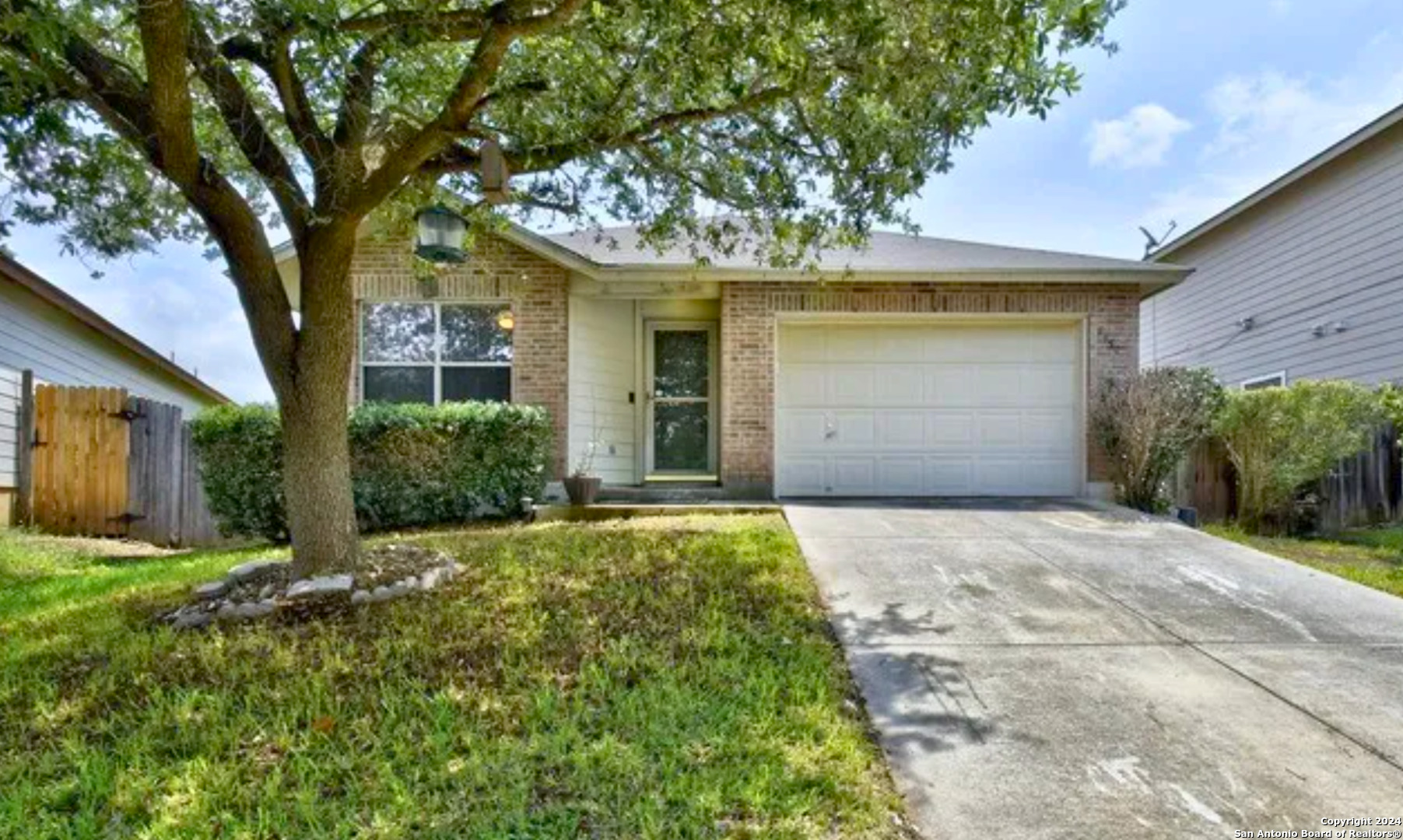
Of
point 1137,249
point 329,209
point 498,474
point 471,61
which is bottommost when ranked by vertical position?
point 498,474

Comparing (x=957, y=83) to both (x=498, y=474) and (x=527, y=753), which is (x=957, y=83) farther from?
(x=498, y=474)

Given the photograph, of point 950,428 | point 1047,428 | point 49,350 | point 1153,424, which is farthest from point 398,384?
point 1153,424

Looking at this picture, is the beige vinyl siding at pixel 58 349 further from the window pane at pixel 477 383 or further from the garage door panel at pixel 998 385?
the garage door panel at pixel 998 385

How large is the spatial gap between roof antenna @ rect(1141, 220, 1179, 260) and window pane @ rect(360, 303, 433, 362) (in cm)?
1559

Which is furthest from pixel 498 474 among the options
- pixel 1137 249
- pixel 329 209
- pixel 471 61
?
pixel 1137 249

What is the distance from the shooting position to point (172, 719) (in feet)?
10.4

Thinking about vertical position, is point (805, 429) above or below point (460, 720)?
above

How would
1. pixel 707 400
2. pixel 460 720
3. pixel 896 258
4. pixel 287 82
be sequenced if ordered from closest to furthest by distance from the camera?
pixel 460 720
pixel 287 82
pixel 896 258
pixel 707 400

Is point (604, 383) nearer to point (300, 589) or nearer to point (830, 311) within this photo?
point (830, 311)

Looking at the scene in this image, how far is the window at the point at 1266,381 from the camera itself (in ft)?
41.7

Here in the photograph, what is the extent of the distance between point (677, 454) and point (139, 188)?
656 cm

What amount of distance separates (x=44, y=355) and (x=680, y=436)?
940 cm

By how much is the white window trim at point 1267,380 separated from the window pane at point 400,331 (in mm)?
12959

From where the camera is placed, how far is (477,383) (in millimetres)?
9672
